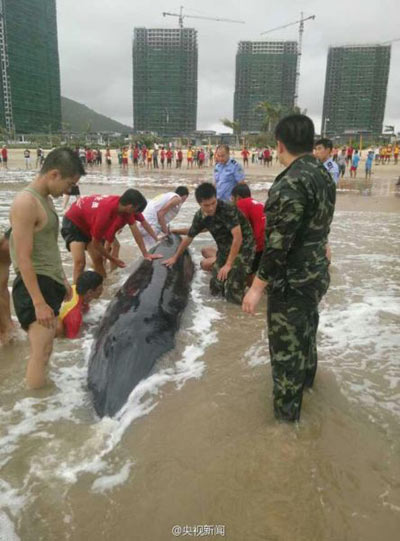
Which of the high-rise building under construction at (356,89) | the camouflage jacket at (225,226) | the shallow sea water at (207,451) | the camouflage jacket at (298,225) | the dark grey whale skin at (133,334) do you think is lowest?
the shallow sea water at (207,451)

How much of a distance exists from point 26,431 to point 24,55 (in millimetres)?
130161

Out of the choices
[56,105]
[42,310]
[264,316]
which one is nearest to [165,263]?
[264,316]

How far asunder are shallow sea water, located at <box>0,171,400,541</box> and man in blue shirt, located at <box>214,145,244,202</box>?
3863mm

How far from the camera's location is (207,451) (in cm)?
265

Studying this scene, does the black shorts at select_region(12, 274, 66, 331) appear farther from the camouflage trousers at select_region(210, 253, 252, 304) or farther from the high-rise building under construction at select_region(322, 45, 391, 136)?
the high-rise building under construction at select_region(322, 45, 391, 136)

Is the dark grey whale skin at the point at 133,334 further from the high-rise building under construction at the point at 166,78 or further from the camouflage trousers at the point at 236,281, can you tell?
the high-rise building under construction at the point at 166,78

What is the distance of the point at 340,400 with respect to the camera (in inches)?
126

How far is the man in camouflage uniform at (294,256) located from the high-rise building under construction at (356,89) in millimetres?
95568

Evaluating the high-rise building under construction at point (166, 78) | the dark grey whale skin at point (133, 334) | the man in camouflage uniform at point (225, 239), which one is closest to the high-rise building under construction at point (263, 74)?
the high-rise building under construction at point (166, 78)

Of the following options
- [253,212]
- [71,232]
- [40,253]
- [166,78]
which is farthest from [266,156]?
[166,78]

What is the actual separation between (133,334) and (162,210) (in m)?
3.58

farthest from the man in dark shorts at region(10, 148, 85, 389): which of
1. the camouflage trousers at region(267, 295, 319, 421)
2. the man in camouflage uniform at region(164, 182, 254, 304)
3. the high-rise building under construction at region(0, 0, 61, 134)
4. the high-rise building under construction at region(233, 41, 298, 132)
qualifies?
the high-rise building under construction at region(233, 41, 298, 132)

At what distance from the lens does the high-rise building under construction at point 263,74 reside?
357 feet

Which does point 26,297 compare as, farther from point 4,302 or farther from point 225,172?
point 225,172
